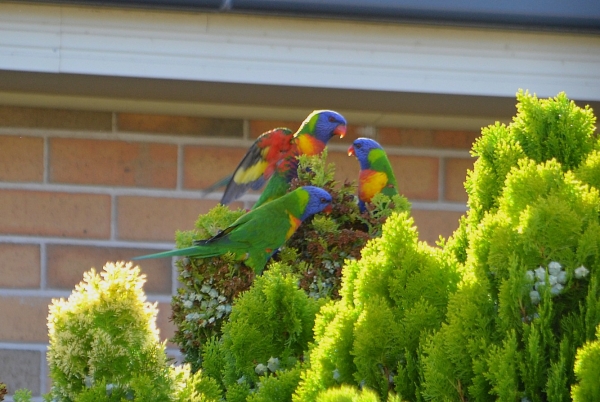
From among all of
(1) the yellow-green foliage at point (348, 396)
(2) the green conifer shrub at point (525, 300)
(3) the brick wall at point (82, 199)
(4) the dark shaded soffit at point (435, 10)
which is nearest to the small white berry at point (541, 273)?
(2) the green conifer shrub at point (525, 300)

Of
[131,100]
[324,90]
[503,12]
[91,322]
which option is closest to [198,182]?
[131,100]

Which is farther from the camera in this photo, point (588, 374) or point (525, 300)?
point (525, 300)

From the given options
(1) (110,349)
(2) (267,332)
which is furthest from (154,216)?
(1) (110,349)

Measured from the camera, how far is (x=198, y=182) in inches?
127

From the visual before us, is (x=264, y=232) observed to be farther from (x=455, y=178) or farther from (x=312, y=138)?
(x=455, y=178)

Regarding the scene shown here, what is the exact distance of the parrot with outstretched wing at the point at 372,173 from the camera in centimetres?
207

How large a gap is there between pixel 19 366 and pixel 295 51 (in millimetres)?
1739

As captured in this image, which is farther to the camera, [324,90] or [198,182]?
[198,182]

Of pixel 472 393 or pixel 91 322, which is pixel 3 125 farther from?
pixel 472 393

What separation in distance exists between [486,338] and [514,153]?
36 cm

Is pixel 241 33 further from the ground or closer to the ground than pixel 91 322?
further from the ground

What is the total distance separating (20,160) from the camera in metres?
3.19

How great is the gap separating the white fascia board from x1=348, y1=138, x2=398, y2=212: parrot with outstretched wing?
506mm

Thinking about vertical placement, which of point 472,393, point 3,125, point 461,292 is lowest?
point 472,393
